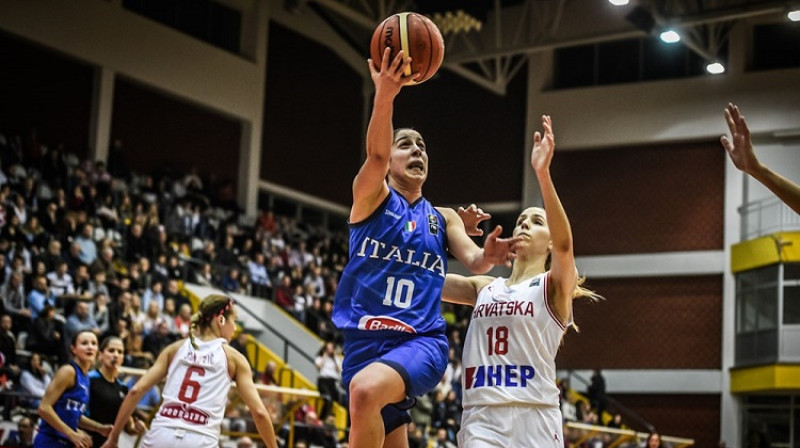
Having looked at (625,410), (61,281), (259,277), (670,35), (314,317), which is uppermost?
(670,35)

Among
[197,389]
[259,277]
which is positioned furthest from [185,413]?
[259,277]

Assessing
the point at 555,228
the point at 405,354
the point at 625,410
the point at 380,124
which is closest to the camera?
the point at 380,124

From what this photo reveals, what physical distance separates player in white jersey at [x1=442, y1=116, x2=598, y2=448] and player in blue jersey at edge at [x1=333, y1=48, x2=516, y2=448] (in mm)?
288

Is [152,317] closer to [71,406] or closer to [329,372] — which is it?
[329,372]

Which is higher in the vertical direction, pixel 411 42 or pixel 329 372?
pixel 329 372

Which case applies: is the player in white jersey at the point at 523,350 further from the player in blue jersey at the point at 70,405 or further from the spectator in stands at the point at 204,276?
the spectator in stands at the point at 204,276

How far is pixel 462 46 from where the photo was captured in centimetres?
2878

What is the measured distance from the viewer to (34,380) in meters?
13.1

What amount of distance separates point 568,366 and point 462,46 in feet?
28.9

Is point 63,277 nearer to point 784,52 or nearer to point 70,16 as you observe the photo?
point 70,16

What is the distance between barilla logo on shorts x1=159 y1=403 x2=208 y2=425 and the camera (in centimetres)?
707

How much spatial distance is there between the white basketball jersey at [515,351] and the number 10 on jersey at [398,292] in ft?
1.93

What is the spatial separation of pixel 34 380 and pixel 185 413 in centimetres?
675

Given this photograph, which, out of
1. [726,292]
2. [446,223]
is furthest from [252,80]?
[446,223]
